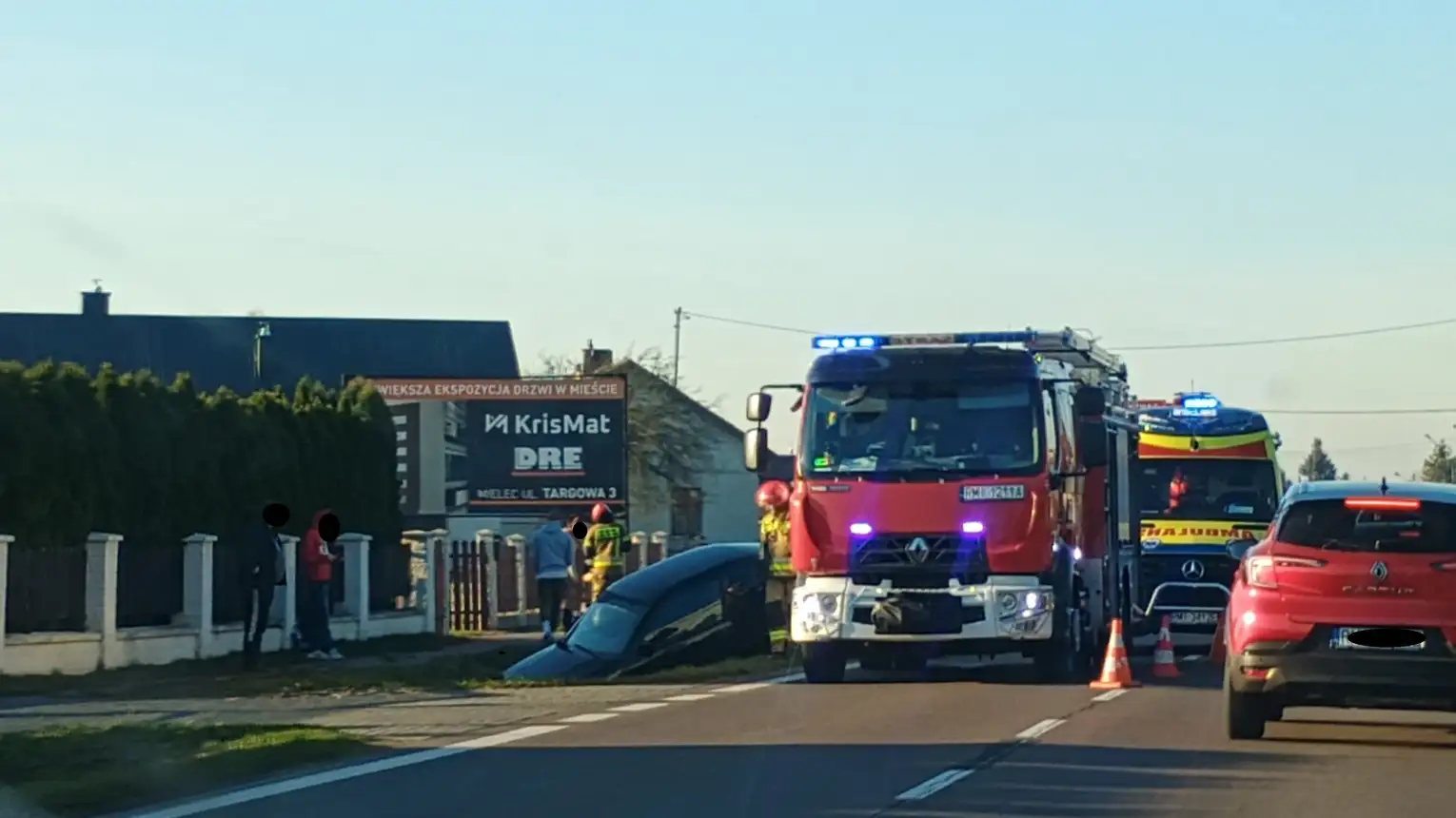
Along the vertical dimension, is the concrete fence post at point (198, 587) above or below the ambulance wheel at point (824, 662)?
above

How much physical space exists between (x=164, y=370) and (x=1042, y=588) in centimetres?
5478

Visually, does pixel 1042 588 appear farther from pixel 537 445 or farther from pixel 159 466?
pixel 537 445

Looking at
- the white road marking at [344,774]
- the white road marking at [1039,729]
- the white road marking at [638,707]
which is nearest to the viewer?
the white road marking at [344,774]

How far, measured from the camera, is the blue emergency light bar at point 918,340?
20.8m

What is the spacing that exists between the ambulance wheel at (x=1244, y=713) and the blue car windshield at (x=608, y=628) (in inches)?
332

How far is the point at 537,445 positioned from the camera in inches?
1720

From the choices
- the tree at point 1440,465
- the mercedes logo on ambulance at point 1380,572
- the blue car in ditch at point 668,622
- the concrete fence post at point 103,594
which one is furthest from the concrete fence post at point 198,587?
the tree at point 1440,465

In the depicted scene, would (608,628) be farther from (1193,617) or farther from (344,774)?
(344,774)

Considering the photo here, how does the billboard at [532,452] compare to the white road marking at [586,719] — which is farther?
the billboard at [532,452]

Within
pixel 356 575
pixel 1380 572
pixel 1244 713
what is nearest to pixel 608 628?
pixel 356 575

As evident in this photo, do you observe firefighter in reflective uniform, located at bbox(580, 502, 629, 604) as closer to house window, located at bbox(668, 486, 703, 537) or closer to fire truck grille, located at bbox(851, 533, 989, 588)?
fire truck grille, located at bbox(851, 533, 989, 588)

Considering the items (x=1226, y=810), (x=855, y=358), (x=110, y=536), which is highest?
(x=855, y=358)

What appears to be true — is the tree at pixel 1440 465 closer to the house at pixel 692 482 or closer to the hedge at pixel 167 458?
the house at pixel 692 482

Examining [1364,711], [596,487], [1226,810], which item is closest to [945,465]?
[1364,711]
